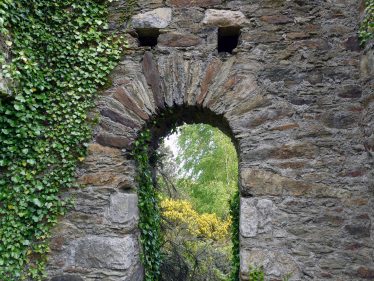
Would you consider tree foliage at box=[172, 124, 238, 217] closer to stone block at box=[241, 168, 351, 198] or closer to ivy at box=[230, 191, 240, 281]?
ivy at box=[230, 191, 240, 281]

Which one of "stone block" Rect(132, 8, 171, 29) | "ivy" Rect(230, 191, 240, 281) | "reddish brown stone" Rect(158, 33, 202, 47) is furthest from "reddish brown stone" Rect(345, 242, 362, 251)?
"stone block" Rect(132, 8, 171, 29)

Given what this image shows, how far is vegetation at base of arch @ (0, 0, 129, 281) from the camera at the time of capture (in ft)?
8.66

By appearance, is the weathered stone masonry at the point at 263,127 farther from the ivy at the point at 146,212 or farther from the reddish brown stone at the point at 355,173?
the ivy at the point at 146,212

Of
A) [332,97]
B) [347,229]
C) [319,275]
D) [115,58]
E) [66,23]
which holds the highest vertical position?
[66,23]

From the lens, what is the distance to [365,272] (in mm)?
2441

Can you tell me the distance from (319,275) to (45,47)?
2.97m

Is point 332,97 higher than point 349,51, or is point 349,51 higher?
point 349,51

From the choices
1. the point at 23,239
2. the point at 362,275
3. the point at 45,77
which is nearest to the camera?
the point at 362,275

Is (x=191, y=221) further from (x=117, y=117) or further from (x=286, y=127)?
(x=286, y=127)

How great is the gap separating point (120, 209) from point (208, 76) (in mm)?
1368

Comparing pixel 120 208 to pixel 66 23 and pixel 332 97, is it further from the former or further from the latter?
pixel 332 97

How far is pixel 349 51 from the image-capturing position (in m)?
2.73

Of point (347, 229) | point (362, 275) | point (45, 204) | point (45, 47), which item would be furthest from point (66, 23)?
point (362, 275)

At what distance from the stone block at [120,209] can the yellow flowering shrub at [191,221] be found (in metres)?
2.49
